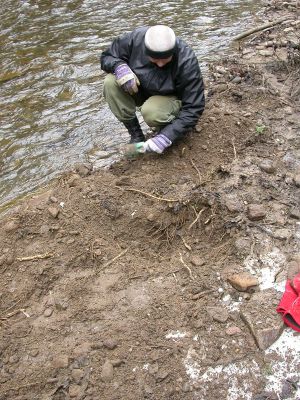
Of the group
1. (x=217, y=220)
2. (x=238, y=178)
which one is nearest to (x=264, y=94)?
(x=238, y=178)

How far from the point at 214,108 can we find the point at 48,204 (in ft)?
6.51

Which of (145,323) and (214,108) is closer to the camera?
(145,323)

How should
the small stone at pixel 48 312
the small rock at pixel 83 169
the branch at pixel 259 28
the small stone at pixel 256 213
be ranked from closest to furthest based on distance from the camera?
the small stone at pixel 48 312 < the small stone at pixel 256 213 < the small rock at pixel 83 169 < the branch at pixel 259 28

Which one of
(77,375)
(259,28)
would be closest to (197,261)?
(77,375)

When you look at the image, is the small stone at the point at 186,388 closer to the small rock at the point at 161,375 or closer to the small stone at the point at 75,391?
the small rock at the point at 161,375

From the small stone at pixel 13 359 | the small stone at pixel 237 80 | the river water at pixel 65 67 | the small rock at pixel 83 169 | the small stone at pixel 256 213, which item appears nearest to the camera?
the small stone at pixel 13 359

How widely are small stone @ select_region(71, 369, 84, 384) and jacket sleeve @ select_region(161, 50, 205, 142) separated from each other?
1.90 m

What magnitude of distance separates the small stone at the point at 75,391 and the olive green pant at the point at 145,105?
2.15 metres

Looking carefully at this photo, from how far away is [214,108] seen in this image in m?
4.34

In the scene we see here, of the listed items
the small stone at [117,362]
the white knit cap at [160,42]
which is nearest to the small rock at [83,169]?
the white knit cap at [160,42]

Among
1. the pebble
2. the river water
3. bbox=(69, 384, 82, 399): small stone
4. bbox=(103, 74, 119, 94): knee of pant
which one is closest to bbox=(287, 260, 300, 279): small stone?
bbox=(69, 384, 82, 399): small stone

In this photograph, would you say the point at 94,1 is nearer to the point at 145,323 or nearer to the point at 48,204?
the point at 48,204

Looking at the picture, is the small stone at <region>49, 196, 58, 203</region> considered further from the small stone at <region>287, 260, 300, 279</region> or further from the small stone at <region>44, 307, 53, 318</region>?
the small stone at <region>287, 260, 300, 279</region>

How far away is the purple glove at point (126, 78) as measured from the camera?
346 centimetres
